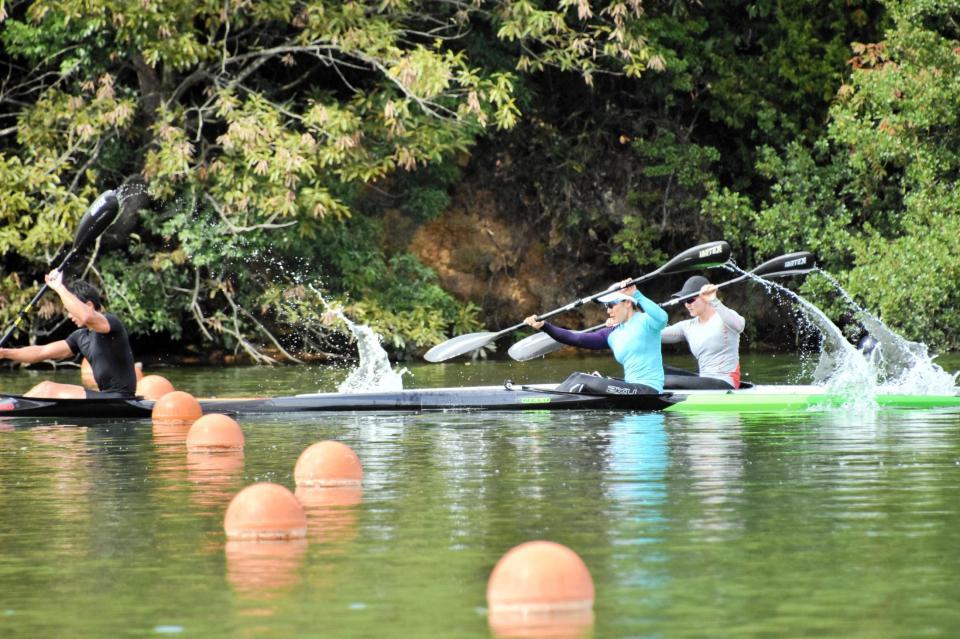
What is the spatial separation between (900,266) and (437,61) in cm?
669

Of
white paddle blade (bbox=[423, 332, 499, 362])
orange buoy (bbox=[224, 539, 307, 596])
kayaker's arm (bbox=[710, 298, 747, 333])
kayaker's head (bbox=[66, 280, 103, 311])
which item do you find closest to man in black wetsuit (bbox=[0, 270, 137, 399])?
kayaker's head (bbox=[66, 280, 103, 311])

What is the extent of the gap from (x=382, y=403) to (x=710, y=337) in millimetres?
3010

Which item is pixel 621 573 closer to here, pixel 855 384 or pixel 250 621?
pixel 250 621

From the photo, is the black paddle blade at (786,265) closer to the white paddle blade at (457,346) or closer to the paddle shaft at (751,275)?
the paddle shaft at (751,275)

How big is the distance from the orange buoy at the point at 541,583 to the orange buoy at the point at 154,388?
10.2 m

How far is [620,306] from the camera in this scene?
14.5m

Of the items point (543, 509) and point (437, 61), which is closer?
point (543, 509)

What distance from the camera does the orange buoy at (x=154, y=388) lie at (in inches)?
634

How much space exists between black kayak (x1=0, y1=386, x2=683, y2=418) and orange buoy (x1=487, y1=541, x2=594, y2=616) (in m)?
8.55

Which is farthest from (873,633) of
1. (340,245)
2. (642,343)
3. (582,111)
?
(582,111)

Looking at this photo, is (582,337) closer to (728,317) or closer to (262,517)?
(728,317)

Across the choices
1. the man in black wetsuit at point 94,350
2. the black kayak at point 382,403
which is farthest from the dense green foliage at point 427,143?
the man in black wetsuit at point 94,350

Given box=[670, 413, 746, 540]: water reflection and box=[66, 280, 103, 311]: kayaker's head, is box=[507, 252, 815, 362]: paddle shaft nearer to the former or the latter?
box=[670, 413, 746, 540]: water reflection

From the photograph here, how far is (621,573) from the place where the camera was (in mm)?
7027
